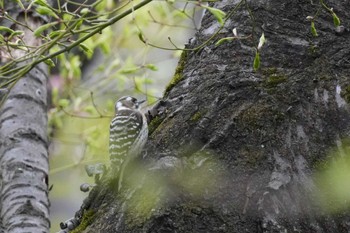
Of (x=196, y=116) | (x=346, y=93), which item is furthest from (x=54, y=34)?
(x=346, y=93)

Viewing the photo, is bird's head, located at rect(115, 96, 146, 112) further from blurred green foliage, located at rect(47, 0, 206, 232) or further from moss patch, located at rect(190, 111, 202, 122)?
moss patch, located at rect(190, 111, 202, 122)

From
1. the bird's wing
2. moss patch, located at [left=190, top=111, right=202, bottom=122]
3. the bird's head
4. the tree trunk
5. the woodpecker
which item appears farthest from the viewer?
the bird's head

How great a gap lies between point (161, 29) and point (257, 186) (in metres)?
3.81

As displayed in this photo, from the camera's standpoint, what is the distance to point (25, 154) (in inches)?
168

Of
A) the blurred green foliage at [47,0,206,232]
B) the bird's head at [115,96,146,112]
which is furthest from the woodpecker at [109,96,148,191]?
the blurred green foliage at [47,0,206,232]

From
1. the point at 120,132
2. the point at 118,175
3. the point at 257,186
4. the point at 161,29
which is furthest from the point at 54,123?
the point at 257,186

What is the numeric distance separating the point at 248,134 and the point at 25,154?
1.42 m

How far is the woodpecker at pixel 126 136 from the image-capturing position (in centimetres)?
361

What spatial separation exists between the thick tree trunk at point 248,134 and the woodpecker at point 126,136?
0.35ft

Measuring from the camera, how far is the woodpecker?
3.61 meters

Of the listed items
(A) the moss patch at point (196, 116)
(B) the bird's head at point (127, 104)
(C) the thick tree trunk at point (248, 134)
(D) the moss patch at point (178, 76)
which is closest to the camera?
(C) the thick tree trunk at point (248, 134)

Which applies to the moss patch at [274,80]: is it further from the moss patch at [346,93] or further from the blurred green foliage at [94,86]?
the blurred green foliage at [94,86]

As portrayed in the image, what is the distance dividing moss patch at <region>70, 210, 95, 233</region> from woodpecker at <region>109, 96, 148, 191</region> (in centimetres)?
20

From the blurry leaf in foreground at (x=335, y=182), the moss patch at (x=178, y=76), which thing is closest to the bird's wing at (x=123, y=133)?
the moss patch at (x=178, y=76)
